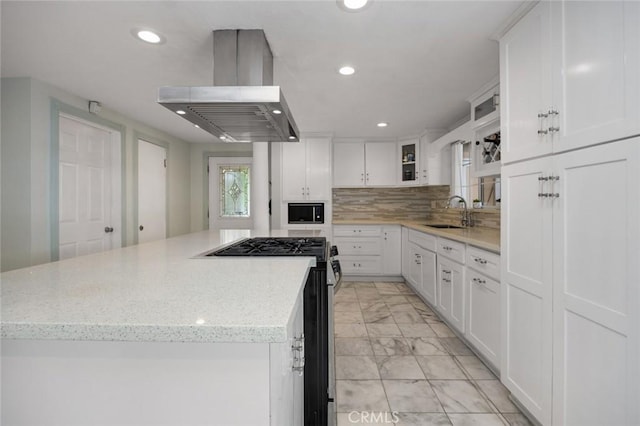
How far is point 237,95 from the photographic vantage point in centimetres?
157

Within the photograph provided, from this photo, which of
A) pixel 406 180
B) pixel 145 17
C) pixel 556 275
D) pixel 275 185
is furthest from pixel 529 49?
pixel 275 185

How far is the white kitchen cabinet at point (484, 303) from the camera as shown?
1983 millimetres

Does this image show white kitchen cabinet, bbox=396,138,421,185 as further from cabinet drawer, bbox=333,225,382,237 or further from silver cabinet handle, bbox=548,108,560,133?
silver cabinet handle, bbox=548,108,560,133

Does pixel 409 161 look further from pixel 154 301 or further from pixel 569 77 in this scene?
pixel 154 301

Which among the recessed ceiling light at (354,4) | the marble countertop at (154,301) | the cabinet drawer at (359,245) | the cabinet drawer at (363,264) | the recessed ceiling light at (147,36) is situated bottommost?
the cabinet drawer at (363,264)

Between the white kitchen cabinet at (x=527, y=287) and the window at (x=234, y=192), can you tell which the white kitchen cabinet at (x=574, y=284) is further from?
the window at (x=234, y=192)

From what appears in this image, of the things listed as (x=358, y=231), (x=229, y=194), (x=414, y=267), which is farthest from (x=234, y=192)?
(x=414, y=267)

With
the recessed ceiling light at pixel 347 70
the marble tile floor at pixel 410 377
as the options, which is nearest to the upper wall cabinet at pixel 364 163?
the marble tile floor at pixel 410 377

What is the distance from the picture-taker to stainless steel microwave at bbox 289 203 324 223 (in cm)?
460

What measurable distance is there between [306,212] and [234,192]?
4.96 ft

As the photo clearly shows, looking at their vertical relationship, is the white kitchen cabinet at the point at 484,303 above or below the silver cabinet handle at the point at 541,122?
below

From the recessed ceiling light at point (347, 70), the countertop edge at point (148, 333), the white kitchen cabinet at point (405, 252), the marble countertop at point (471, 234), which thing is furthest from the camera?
the white kitchen cabinet at point (405, 252)

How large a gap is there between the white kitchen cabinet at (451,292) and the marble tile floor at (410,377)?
7.0 inches

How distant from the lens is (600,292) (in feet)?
3.80
